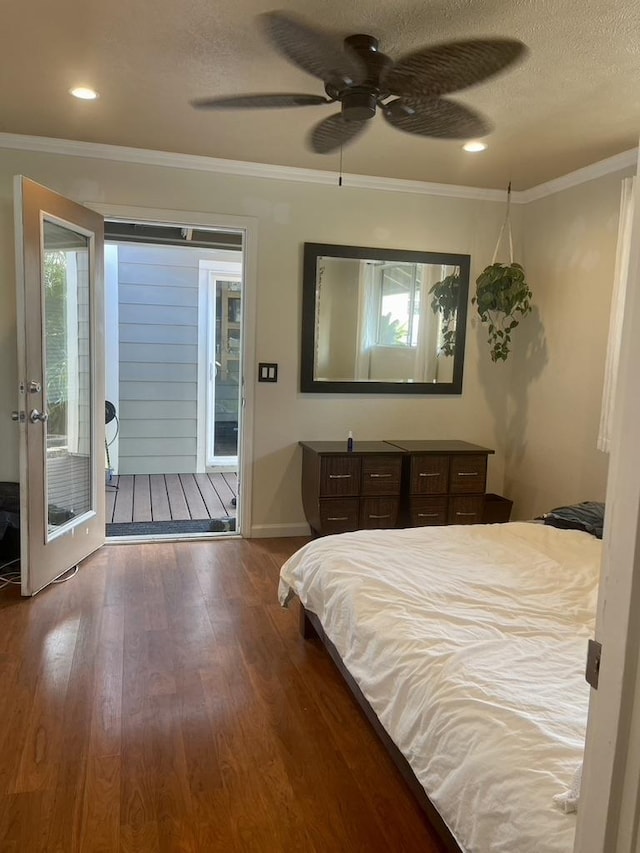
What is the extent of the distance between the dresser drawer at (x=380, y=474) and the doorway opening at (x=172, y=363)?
2033mm

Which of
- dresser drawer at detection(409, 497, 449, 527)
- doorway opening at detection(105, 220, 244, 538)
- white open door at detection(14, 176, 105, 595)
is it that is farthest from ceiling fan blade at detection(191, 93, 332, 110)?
doorway opening at detection(105, 220, 244, 538)

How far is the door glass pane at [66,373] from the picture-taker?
11.2 feet

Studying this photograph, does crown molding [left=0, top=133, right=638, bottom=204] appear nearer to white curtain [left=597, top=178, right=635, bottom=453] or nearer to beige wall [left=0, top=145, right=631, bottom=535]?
beige wall [left=0, top=145, right=631, bottom=535]

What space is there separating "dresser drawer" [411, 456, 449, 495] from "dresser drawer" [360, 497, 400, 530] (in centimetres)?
17

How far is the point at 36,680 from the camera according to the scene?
248 cm

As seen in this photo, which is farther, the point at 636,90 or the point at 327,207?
the point at 327,207

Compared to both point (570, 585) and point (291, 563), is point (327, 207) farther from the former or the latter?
point (570, 585)

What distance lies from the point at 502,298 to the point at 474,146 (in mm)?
1074

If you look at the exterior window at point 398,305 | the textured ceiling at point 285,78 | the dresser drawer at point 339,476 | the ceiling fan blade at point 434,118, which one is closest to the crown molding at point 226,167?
the textured ceiling at point 285,78

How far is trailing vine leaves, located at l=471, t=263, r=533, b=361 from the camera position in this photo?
4.18m

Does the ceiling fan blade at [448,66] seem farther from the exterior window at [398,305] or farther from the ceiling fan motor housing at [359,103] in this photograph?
the exterior window at [398,305]

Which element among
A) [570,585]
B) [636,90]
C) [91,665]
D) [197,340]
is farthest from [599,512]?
[197,340]

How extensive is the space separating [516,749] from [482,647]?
448 millimetres

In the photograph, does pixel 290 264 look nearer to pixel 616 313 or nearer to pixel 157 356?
pixel 616 313
